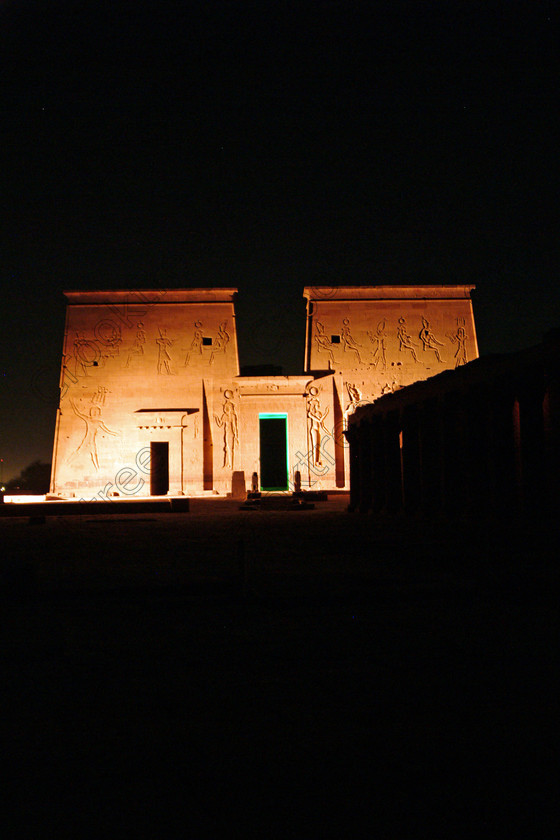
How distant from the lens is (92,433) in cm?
2816

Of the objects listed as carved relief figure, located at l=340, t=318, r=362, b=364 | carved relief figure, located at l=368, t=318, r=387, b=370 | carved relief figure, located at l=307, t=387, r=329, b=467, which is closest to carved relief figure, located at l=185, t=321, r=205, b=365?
carved relief figure, located at l=307, t=387, r=329, b=467

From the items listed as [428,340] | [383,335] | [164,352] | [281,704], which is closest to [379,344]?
[383,335]

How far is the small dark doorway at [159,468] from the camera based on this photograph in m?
28.4

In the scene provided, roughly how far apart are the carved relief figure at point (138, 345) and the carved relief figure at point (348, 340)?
8851 mm

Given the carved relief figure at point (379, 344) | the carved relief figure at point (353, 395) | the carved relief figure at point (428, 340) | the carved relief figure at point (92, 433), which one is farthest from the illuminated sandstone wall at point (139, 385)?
the carved relief figure at point (428, 340)

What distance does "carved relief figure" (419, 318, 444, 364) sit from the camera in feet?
95.6

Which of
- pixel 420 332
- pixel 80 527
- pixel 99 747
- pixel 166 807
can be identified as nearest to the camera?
pixel 166 807

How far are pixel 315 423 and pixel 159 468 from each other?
285 inches

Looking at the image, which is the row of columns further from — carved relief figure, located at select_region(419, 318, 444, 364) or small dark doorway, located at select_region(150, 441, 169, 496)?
small dark doorway, located at select_region(150, 441, 169, 496)

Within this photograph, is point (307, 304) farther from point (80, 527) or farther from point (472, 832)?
point (472, 832)

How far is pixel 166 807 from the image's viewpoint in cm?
214

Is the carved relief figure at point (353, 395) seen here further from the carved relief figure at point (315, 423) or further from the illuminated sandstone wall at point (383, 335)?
the carved relief figure at point (315, 423)

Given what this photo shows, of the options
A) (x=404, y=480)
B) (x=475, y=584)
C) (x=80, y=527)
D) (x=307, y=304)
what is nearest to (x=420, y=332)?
(x=307, y=304)

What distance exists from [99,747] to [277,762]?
735 millimetres
